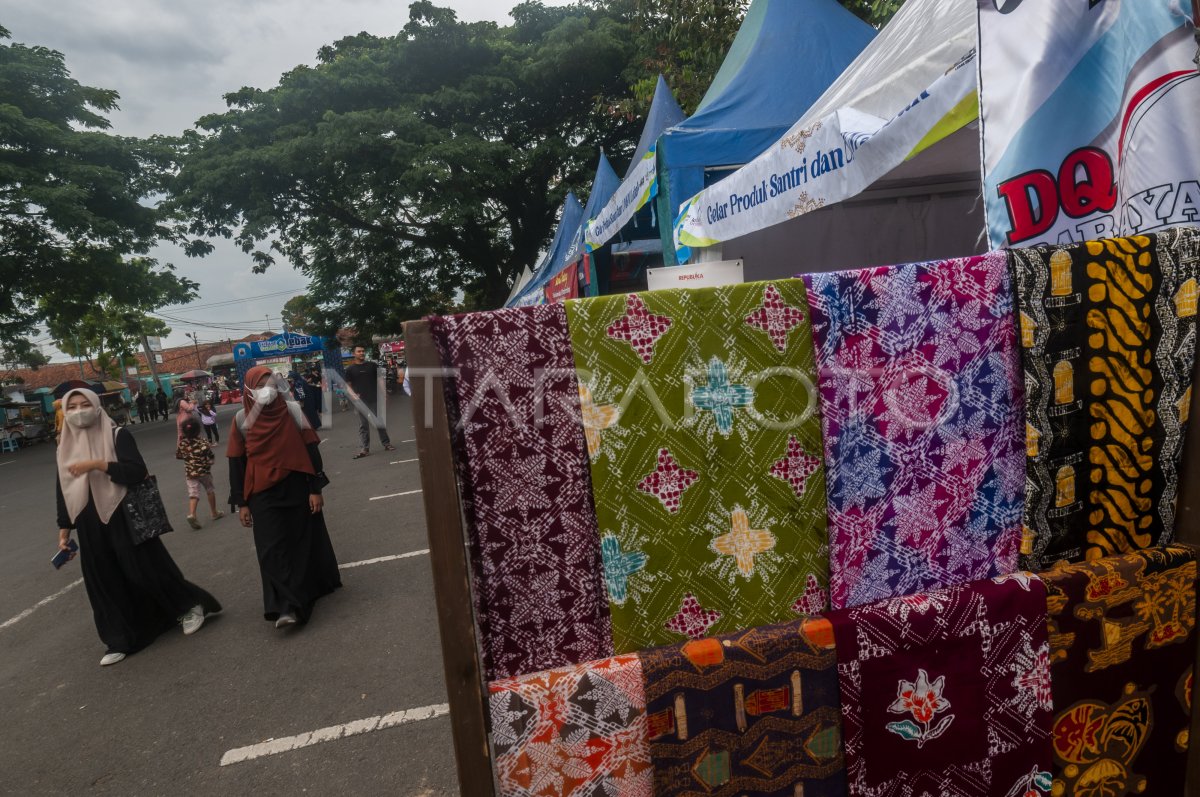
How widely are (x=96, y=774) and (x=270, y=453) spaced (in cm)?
178

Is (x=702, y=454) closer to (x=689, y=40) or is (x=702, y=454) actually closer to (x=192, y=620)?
(x=192, y=620)

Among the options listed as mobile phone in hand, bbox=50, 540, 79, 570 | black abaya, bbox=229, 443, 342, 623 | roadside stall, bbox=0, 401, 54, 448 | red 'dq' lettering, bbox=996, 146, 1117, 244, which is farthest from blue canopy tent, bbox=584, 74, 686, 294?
roadside stall, bbox=0, 401, 54, 448

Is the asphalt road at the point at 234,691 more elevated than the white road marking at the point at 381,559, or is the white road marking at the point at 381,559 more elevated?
the white road marking at the point at 381,559

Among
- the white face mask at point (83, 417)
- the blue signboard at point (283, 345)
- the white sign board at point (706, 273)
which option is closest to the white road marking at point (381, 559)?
the white face mask at point (83, 417)

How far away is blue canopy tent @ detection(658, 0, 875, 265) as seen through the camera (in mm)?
4582

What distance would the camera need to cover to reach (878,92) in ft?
8.54

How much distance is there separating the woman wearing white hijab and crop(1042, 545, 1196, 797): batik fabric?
14.7 ft

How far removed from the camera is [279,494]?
396cm

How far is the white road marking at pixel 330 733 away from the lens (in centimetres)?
270

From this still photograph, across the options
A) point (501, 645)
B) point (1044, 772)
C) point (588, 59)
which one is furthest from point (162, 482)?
point (588, 59)

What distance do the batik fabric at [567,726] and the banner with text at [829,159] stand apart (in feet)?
6.72

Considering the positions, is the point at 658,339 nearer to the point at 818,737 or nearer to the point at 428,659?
the point at 818,737

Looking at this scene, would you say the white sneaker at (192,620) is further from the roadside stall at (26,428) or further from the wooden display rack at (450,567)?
the roadside stall at (26,428)

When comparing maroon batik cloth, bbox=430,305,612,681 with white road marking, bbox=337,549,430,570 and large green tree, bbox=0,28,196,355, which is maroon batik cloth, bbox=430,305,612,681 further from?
large green tree, bbox=0,28,196,355
